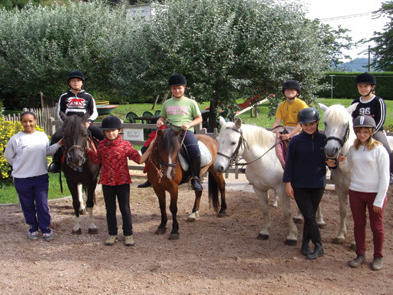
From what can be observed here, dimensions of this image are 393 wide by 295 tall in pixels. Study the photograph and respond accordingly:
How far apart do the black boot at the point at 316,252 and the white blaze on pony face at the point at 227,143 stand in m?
1.57

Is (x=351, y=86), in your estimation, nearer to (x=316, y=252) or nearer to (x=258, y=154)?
(x=258, y=154)

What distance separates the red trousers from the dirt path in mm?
289

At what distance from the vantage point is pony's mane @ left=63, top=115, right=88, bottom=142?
17.7 ft

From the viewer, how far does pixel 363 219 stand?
4.61 meters

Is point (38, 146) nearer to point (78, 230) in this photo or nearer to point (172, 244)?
point (78, 230)

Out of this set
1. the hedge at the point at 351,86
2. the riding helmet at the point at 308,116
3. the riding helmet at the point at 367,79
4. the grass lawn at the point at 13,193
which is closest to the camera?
the riding helmet at the point at 308,116

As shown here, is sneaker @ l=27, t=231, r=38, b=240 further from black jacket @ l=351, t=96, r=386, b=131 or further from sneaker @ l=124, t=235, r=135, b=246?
black jacket @ l=351, t=96, r=386, b=131

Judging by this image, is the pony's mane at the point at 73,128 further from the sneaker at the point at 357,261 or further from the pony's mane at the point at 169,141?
the sneaker at the point at 357,261

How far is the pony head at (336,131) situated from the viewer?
14.9ft

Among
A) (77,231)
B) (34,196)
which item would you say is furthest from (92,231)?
(34,196)

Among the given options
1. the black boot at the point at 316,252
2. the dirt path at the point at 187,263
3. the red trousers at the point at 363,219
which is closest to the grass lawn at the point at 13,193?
the dirt path at the point at 187,263

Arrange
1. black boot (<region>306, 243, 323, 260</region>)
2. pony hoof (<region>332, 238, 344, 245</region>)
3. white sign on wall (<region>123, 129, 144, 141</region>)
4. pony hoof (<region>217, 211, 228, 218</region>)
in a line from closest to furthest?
black boot (<region>306, 243, 323, 260</region>) < pony hoof (<region>332, 238, 344, 245</region>) < pony hoof (<region>217, 211, 228, 218</region>) < white sign on wall (<region>123, 129, 144, 141</region>)

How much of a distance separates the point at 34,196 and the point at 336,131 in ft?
14.5

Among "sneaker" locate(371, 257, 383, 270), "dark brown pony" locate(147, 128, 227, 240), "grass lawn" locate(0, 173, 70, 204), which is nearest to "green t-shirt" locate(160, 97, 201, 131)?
"dark brown pony" locate(147, 128, 227, 240)
